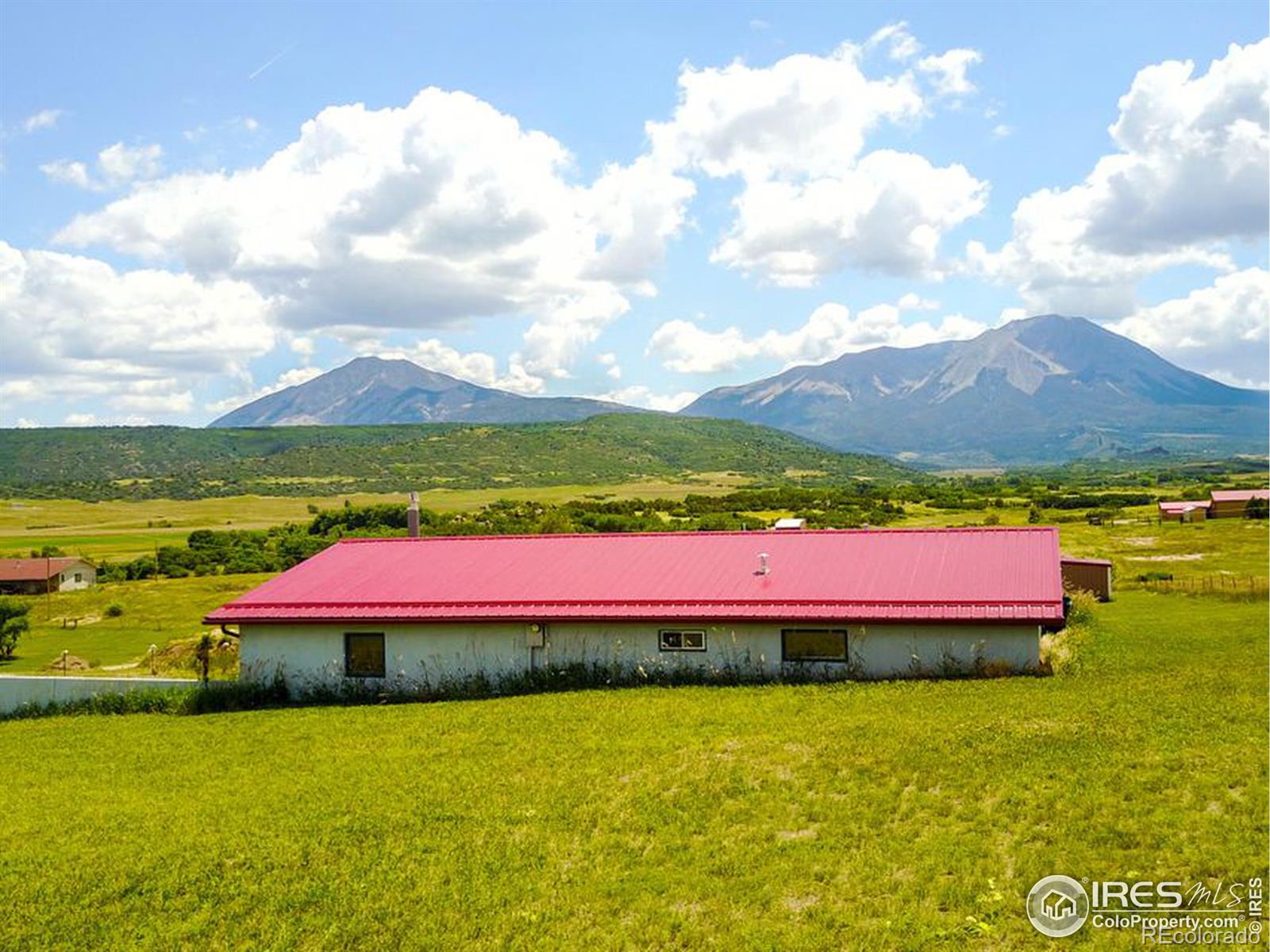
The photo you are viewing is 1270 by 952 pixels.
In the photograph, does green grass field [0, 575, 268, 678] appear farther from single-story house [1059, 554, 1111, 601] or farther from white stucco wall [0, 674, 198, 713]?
single-story house [1059, 554, 1111, 601]

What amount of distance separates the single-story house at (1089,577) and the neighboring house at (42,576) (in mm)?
76961

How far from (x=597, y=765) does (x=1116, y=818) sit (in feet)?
22.5

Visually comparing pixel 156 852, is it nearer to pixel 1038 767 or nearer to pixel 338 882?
pixel 338 882

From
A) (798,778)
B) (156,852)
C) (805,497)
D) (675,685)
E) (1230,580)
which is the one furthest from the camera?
(805,497)

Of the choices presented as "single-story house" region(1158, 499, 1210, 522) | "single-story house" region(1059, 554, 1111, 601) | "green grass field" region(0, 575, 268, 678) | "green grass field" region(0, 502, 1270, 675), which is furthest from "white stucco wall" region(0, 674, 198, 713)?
"single-story house" region(1158, 499, 1210, 522)

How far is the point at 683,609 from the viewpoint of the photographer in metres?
21.9

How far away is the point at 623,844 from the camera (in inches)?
454

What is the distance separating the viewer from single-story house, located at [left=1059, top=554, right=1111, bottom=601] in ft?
115

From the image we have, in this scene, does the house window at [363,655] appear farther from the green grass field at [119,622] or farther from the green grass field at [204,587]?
A: the green grass field at [204,587]

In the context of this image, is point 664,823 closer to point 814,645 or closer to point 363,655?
point 814,645

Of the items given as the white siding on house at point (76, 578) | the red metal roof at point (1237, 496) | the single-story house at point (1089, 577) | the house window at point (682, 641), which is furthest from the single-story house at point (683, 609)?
the red metal roof at point (1237, 496)

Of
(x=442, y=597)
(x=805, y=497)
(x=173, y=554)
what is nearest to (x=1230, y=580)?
(x=442, y=597)

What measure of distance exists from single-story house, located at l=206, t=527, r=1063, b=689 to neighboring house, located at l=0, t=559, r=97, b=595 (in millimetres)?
68727

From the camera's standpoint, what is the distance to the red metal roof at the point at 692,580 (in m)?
21.3
